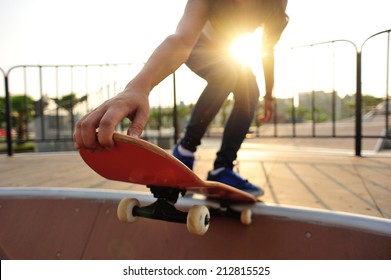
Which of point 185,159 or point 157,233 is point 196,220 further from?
point 185,159

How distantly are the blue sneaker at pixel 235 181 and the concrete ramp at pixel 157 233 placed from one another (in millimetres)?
190

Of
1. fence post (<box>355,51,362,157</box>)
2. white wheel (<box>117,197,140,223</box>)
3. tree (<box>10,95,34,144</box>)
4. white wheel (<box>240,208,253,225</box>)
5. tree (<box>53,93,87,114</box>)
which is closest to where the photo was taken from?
white wheel (<box>117,197,140,223</box>)

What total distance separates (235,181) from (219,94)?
1.38ft

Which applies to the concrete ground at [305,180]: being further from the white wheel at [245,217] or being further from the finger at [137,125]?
the finger at [137,125]

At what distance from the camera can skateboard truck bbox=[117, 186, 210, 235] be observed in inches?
35.9

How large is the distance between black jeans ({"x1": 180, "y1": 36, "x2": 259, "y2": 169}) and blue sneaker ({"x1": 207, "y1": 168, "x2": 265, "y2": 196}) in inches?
1.9

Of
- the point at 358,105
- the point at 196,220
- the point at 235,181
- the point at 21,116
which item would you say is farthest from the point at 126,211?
the point at 21,116

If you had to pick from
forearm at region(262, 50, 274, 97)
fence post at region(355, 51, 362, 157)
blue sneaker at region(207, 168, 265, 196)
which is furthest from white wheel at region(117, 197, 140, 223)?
fence post at region(355, 51, 362, 157)

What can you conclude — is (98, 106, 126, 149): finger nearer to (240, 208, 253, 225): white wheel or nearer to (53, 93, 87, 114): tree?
(240, 208, 253, 225): white wheel

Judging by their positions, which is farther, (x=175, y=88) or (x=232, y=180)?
(x=175, y=88)

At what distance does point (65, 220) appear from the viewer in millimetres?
1377
